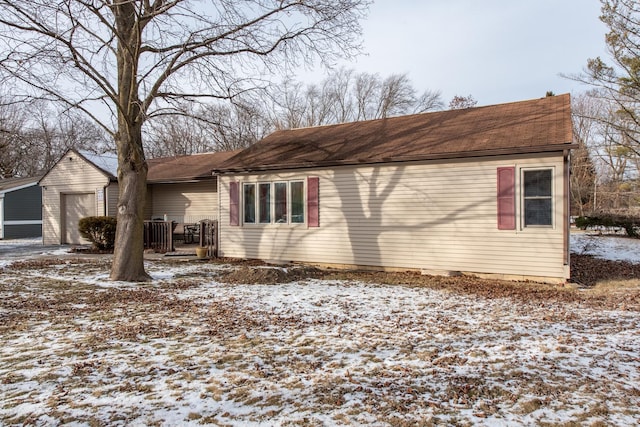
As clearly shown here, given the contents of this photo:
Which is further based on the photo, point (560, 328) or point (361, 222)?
point (361, 222)

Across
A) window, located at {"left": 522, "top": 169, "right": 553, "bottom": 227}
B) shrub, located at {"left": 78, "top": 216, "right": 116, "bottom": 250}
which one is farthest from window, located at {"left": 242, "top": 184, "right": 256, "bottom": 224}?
window, located at {"left": 522, "top": 169, "right": 553, "bottom": 227}

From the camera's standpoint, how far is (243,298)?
7.62 metres

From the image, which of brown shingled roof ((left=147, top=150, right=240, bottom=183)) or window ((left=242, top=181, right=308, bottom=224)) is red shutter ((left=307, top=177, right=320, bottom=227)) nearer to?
window ((left=242, top=181, right=308, bottom=224))

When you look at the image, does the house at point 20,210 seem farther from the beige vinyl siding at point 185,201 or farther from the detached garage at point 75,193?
the beige vinyl siding at point 185,201

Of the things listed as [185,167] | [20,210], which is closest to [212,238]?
[185,167]

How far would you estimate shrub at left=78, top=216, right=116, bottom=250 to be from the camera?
52.8 feet

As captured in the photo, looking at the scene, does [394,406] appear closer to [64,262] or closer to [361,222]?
[361,222]

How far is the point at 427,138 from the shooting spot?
37.3 feet

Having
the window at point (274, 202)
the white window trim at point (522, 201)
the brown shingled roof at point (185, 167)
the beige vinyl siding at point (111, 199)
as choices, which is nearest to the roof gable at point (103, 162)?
the beige vinyl siding at point (111, 199)

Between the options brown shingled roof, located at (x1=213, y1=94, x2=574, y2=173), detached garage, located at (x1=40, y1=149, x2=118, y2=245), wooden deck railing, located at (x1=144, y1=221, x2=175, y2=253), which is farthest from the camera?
detached garage, located at (x1=40, y1=149, x2=118, y2=245)

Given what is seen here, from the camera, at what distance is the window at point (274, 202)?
12.5m

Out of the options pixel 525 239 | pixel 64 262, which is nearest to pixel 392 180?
pixel 525 239

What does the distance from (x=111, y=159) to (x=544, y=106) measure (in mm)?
17708

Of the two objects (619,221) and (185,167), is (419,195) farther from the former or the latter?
(619,221)
